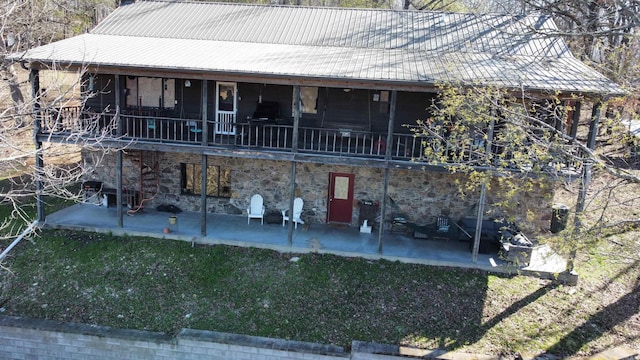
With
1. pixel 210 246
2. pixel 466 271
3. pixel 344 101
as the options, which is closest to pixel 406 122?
pixel 344 101

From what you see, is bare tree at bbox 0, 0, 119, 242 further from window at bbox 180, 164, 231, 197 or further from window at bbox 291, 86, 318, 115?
window at bbox 291, 86, 318, 115

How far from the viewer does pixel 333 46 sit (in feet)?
53.8

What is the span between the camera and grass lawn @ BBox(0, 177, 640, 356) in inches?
430

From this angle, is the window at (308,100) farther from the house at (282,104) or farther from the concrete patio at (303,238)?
the concrete patio at (303,238)

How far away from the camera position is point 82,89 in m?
→ 16.5

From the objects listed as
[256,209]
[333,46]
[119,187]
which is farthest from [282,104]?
[119,187]

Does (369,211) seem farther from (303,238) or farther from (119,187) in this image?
(119,187)

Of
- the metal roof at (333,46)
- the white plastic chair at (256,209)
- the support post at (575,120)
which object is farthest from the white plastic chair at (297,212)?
the support post at (575,120)

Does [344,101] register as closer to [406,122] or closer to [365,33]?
[406,122]

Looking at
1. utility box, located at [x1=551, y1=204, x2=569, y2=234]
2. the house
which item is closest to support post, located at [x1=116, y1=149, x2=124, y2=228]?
the house

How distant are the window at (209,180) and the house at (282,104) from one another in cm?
5

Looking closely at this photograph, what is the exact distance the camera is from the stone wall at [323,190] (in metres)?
15.2

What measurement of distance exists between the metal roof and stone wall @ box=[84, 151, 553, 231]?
10.9 ft

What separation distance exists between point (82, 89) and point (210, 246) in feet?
23.8
